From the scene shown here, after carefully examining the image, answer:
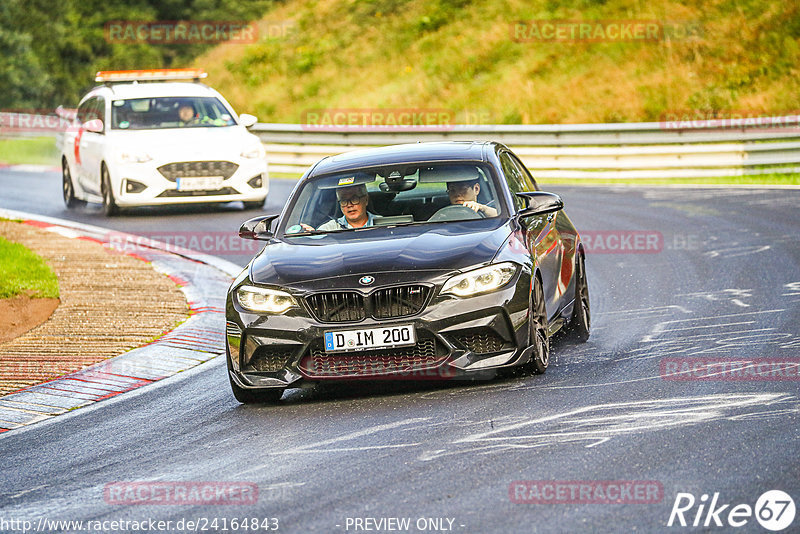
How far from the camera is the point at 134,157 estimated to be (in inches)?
733

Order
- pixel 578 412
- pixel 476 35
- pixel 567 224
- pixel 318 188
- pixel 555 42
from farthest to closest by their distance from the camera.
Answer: pixel 476 35 → pixel 555 42 → pixel 567 224 → pixel 318 188 → pixel 578 412

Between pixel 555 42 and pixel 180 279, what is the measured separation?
81.8ft

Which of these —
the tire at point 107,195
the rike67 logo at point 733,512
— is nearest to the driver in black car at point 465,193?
the rike67 logo at point 733,512

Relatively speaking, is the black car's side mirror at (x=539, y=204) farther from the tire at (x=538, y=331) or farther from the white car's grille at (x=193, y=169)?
the white car's grille at (x=193, y=169)

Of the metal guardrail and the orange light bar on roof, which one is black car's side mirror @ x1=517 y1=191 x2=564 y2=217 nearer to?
the orange light bar on roof

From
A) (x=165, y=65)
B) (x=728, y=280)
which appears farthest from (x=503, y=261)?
(x=165, y=65)

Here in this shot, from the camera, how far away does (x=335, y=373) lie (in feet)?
25.5

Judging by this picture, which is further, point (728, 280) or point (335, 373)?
point (728, 280)

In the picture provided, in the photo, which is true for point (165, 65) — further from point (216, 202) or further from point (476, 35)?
point (216, 202)

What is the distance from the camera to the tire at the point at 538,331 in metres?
7.98

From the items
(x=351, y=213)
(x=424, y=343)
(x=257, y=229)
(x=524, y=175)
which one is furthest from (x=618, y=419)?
(x=524, y=175)

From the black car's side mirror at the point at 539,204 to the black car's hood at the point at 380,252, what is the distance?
0.92ft

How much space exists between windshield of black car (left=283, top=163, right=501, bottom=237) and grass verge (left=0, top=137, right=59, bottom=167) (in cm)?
2323

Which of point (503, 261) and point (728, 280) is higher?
point (503, 261)
